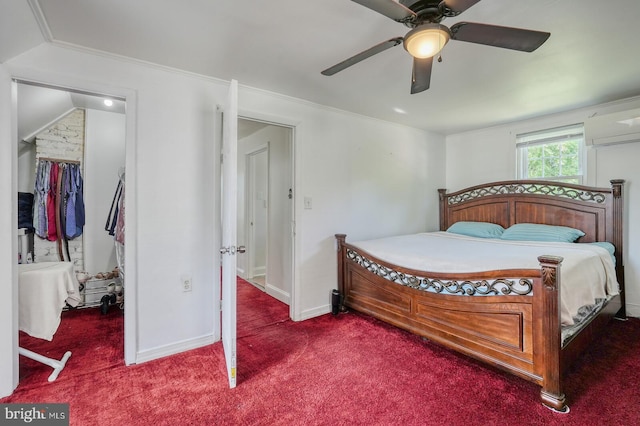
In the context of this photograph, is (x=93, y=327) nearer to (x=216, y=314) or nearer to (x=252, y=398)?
(x=216, y=314)

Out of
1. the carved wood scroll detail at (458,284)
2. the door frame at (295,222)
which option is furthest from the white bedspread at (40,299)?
the carved wood scroll detail at (458,284)

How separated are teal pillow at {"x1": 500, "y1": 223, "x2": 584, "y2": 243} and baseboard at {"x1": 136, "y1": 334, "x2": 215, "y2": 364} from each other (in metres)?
3.42

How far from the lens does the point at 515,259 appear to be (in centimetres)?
224

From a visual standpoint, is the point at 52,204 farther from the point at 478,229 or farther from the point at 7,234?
the point at 478,229

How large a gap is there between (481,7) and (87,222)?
14.3 feet

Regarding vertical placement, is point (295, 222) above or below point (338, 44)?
below

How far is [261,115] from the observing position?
2766mm

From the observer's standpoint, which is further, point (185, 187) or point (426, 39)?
point (185, 187)

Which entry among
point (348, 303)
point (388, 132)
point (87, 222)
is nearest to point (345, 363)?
point (348, 303)

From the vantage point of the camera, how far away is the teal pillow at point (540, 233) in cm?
306

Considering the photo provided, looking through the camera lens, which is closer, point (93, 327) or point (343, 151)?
point (93, 327)

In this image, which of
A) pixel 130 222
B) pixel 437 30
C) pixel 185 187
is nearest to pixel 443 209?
pixel 437 30

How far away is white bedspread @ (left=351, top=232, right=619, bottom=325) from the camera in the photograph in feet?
6.46
